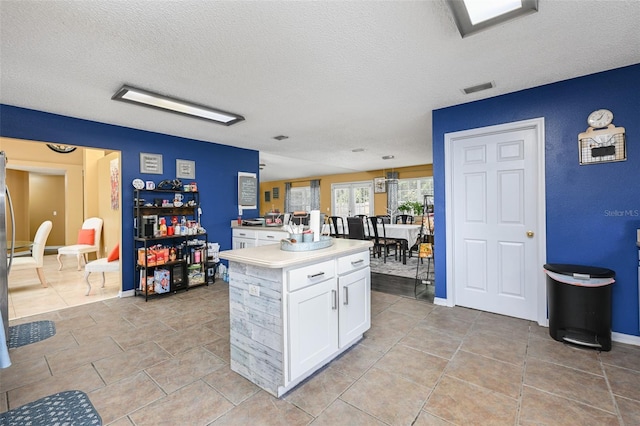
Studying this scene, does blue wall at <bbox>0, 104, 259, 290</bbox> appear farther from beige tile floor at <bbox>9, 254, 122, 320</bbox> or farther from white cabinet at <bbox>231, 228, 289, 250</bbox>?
beige tile floor at <bbox>9, 254, 122, 320</bbox>

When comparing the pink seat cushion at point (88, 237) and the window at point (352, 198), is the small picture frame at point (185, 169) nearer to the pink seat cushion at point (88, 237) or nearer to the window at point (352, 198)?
the pink seat cushion at point (88, 237)

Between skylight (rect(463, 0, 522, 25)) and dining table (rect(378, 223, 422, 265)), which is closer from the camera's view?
skylight (rect(463, 0, 522, 25))

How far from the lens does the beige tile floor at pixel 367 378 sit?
164 cm

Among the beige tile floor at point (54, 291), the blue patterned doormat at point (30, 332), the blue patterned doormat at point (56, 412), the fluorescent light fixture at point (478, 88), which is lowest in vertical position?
the blue patterned doormat at point (56, 412)

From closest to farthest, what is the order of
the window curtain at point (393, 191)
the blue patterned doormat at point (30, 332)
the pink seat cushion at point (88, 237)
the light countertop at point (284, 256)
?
the light countertop at point (284, 256) → the blue patterned doormat at point (30, 332) → the pink seat cushion at point (88, 237) → the window curtain at point (393, 191)

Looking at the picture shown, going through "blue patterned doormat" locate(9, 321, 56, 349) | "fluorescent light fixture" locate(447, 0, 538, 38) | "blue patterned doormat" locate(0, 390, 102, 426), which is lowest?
"blue patterned doormat" locate(0, 390, 102, 426)

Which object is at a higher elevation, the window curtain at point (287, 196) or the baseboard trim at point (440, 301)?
the window curtain at point (287, 196)

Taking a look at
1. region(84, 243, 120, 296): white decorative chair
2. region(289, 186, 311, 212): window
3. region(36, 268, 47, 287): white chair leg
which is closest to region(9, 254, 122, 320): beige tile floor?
region(36, 268, 47, 287): white chair leg

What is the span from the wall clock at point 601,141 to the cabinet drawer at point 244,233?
4300mm

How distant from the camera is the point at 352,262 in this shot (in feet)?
7.75

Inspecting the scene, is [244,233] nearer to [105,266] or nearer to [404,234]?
[105,266]

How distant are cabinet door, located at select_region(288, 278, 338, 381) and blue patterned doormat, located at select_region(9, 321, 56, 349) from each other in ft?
8.54

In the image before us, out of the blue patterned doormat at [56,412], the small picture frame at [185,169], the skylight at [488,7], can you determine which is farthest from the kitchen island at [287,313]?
the small picture frame at [185,169]

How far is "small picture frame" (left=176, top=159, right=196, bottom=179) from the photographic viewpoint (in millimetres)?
4539
